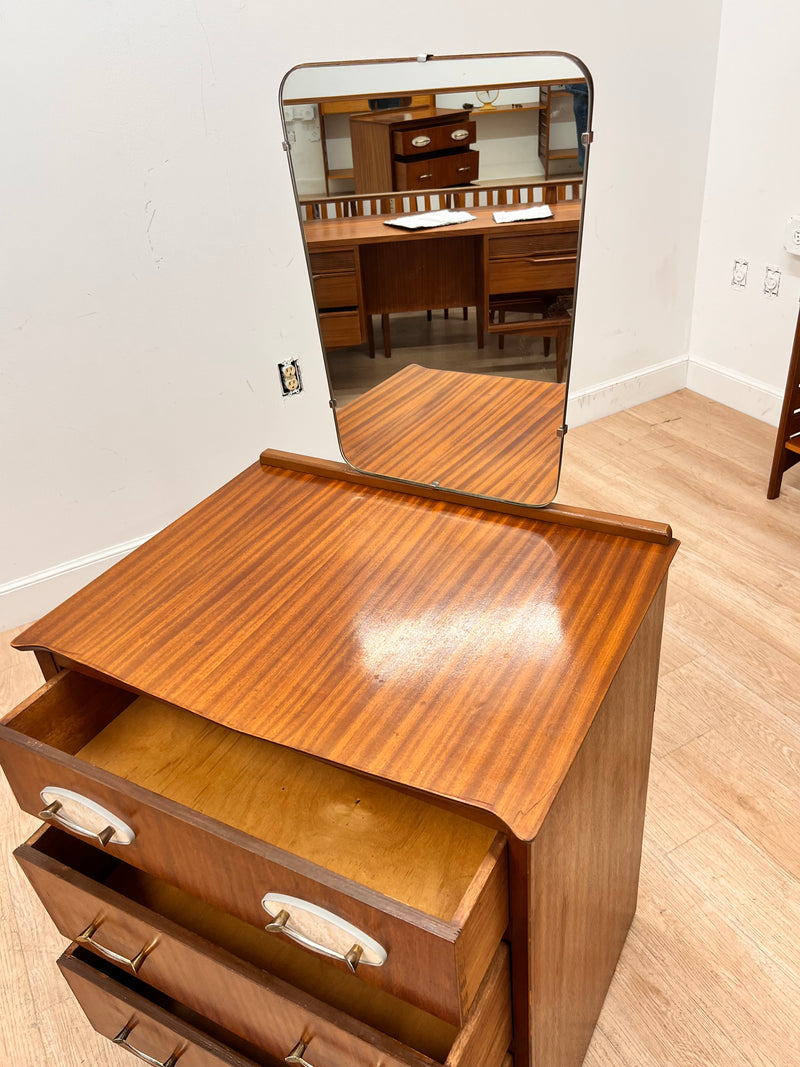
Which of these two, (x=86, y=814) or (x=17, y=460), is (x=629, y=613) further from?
(x=17, y=460)

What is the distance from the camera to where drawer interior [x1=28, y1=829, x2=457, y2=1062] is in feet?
2.81

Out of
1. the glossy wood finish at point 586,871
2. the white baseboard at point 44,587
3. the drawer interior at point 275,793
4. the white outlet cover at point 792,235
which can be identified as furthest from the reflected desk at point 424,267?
the white outlet cover at point 792,235

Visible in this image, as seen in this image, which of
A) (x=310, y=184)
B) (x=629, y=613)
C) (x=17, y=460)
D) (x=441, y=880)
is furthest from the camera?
(x=17, y=460)

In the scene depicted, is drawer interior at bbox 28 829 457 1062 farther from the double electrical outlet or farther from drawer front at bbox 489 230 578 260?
the double electrical outlet

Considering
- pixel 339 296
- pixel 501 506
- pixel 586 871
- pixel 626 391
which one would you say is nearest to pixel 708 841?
pixel 586 871

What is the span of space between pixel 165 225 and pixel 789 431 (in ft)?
5.81

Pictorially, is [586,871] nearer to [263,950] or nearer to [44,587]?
[263,950]

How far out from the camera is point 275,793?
0.94 metres

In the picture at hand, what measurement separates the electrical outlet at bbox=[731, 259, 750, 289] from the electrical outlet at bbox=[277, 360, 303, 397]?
155 cm

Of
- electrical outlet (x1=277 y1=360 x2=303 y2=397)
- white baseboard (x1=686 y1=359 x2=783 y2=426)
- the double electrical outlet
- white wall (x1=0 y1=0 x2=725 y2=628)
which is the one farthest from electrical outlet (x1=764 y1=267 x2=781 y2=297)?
electrical outlet (x1=277 y1=360 x2=303 y2=397)

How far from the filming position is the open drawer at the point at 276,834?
71 cm

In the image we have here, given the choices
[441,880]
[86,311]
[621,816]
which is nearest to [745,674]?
[621,816]

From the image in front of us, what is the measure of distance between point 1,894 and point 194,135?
5.52ft

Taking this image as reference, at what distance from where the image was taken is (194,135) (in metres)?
1.99
